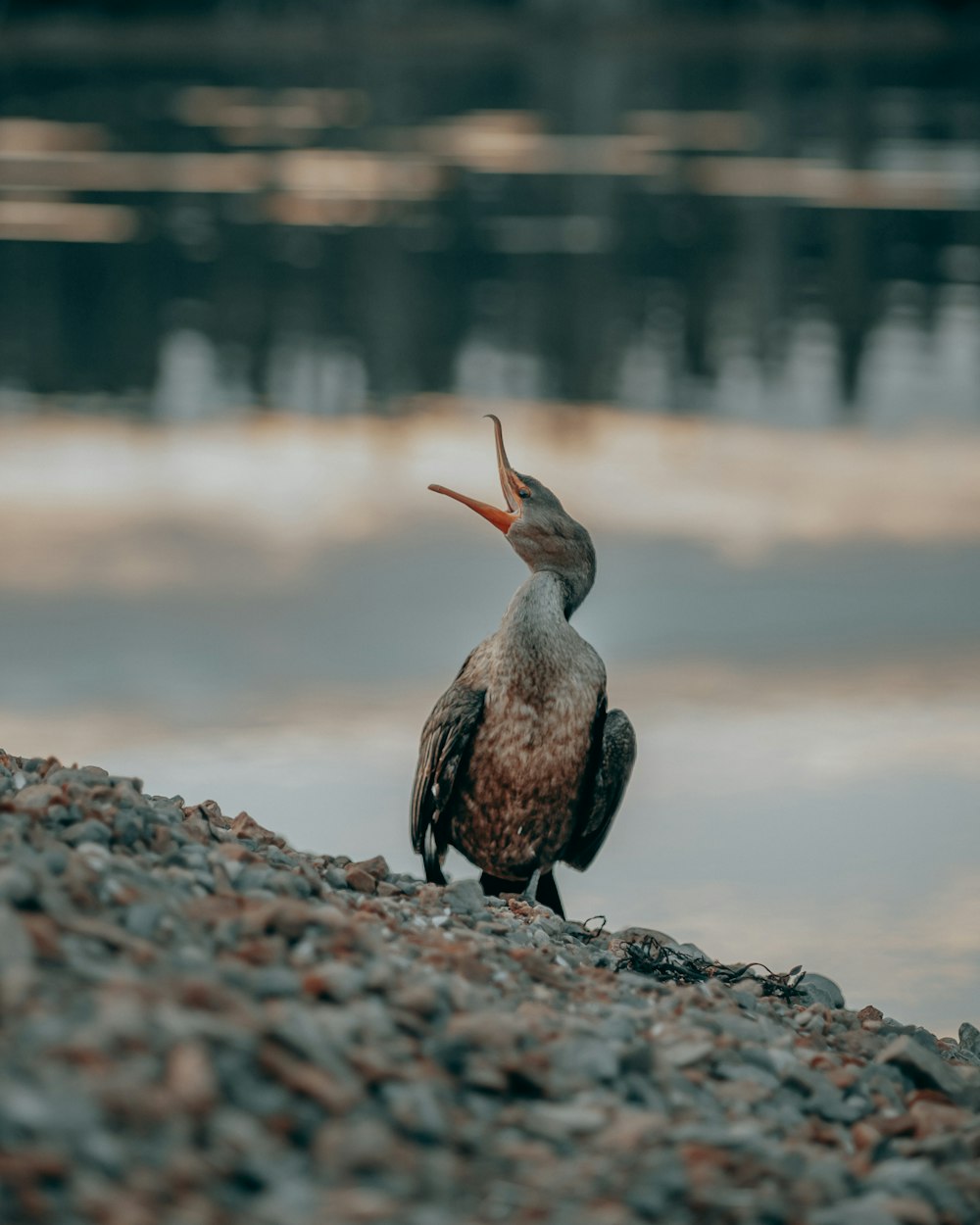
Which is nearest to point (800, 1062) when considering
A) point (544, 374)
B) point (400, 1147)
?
point (400, 1147)

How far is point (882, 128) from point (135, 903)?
25142 mm

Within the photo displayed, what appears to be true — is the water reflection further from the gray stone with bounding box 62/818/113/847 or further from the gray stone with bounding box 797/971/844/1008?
the gray stone with bounding box 62/818/113/847

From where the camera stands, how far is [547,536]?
5.62 meters

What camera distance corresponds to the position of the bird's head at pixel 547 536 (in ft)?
18.5

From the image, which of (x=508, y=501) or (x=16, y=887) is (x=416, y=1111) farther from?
(x=508, y=501)

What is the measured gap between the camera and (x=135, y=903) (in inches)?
149

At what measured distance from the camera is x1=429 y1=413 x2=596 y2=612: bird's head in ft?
18.5

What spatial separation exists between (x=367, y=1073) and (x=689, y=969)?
5.70ft

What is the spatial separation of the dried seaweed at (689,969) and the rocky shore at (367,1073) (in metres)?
0.15

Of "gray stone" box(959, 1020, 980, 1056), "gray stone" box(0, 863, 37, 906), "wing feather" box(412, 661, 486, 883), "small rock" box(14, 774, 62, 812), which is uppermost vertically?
"wing feather" box(412, 661, 486, 883)

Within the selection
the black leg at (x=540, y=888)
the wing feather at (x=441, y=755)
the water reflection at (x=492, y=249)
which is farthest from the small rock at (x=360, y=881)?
the water reflection at (x=492, y=249)

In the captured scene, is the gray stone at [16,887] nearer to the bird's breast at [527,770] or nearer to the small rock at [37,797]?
the small rock at [37,797]


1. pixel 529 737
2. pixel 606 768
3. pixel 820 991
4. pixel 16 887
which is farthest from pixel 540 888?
pixel 16 887

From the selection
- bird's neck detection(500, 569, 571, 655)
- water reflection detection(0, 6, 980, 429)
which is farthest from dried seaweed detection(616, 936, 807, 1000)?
water reflection detection(0, 6, 980, 429)
